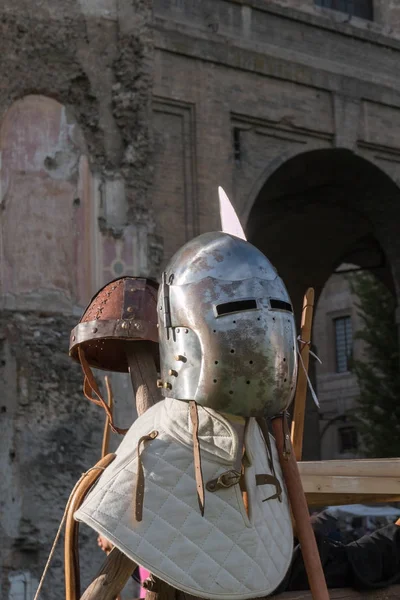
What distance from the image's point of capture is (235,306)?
4.42 meters

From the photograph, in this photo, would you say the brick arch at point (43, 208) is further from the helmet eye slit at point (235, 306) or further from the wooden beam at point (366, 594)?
the helmet eye slit at point (235, 306)

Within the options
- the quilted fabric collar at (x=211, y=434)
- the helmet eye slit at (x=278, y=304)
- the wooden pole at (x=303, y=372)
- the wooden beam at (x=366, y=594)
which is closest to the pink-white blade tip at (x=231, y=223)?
the wooden pole at (x=303, y=372)

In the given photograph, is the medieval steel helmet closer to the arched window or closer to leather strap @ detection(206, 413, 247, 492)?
leather strap @ detection(206, 413, 247, 492)

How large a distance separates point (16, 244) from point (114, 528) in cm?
905

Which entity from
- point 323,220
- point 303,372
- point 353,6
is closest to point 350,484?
point 303,372

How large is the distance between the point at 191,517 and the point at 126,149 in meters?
10.0

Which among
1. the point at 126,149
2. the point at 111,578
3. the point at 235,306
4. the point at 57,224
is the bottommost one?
the point at 111,578

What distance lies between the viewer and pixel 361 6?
17891 mm

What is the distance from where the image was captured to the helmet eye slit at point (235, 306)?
441 cm

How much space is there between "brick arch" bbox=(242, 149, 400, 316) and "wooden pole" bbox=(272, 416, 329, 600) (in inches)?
422

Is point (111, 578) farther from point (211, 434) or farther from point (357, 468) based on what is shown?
point (357, 468)

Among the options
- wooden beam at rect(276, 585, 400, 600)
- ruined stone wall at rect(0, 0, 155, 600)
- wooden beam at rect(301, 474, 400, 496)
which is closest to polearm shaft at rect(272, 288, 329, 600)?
wooden beam at rect(301, 474, 400, 496)

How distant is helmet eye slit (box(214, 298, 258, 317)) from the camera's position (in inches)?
174

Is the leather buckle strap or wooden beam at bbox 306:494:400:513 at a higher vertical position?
the leather buckle strap
